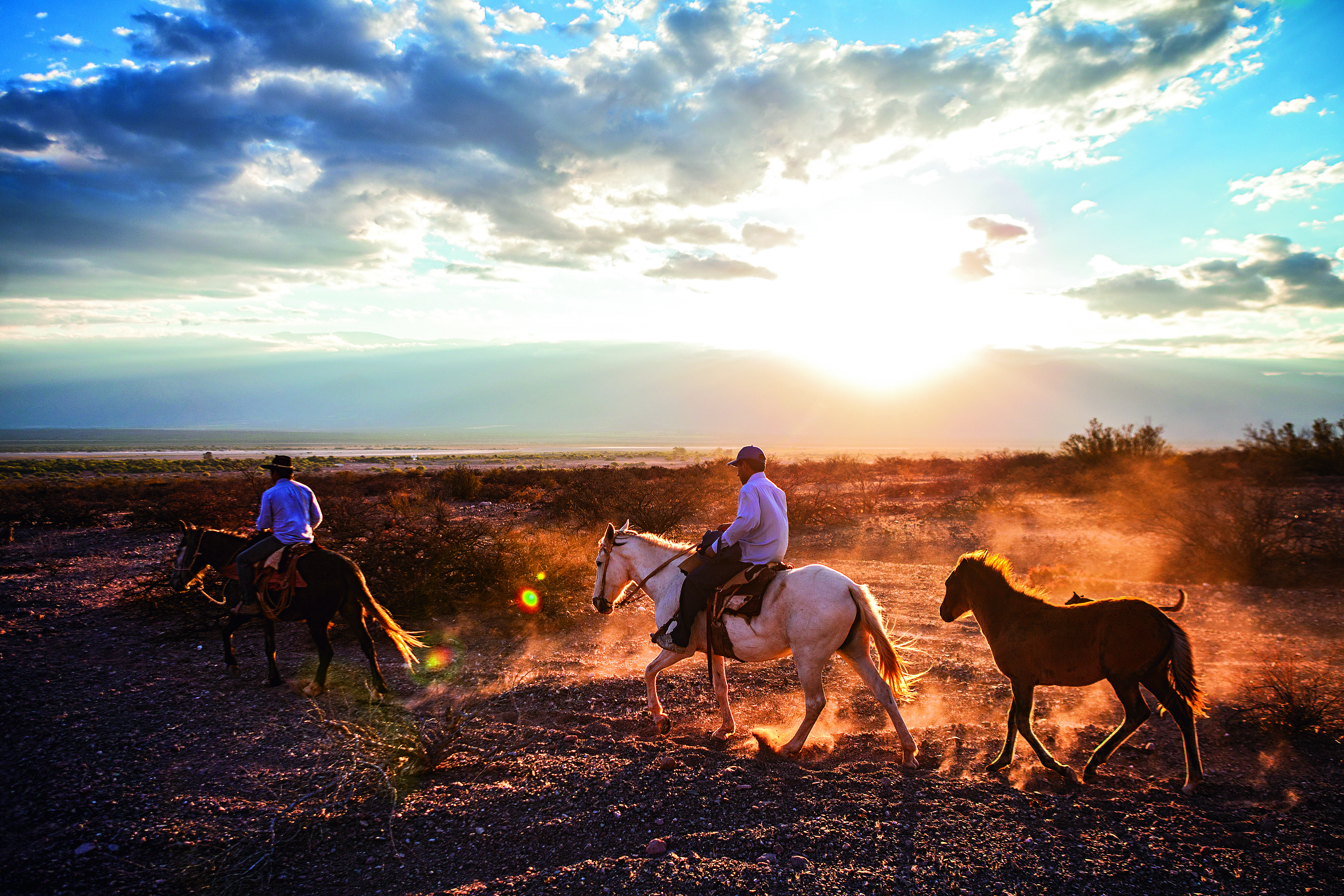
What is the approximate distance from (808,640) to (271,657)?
242 inches

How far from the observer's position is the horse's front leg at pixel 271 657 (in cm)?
703

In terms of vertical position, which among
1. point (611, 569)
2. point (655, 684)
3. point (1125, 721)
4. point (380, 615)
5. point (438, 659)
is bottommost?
point (438, 659)

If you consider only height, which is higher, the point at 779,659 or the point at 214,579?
the point at 214,579

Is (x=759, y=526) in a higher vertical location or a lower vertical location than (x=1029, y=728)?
higher

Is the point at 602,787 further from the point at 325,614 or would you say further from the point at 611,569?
the point at 325,614

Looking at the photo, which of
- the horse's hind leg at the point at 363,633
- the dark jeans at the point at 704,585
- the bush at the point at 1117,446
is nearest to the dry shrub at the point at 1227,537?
the bush at the point at 1117,446

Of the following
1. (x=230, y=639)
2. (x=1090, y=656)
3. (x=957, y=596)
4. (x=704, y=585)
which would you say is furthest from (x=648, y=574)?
(x=230, y=639)

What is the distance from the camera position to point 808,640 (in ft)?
18.0

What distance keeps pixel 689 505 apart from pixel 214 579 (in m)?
11.4

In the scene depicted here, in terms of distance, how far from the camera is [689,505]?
711 inches

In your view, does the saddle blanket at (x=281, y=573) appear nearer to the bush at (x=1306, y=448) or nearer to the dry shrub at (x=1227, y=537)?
the dry shrub at (x=1227, y=537)

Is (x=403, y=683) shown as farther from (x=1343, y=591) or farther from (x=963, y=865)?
(x=1343, y=591)

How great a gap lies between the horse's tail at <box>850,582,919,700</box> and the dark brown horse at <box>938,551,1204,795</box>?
84 cm

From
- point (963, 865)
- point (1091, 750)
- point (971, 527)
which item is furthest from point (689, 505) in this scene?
point (963, 865)
